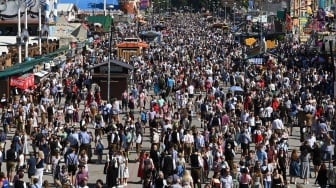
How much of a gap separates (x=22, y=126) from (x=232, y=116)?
22.8 ft

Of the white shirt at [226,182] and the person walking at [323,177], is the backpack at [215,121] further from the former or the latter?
the white shirt at [226,182]

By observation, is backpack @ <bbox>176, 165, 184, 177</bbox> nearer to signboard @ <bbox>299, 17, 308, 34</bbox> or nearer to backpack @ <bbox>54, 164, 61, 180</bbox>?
backpack @ <bbox>54, 164, 61, 180</bbox>

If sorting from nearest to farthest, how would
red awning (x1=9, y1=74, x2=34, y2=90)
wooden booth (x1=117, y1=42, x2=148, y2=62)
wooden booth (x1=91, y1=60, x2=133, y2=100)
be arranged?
1. red awning (x1=9, y1=74, x2=34, y2=90)
2. wooden booth (x1=91, y1=60, x2=133, y2=100)
3. wooden booth (x1=117, y1=42, x2=148, y2=62)

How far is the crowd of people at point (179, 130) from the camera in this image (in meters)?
21.5

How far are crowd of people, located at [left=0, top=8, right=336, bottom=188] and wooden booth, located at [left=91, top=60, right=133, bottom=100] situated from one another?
2.23ft

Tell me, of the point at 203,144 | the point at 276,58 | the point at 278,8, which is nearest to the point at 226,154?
the point at 203,144

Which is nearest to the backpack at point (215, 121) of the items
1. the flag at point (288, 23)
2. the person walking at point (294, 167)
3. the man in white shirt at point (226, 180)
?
the person walking at point (294, 167)

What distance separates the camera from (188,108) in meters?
31.9

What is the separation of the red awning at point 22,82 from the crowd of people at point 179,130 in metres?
0.53

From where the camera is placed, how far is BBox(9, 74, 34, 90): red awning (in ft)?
121

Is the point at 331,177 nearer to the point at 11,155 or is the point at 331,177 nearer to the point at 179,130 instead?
the point at 179,130

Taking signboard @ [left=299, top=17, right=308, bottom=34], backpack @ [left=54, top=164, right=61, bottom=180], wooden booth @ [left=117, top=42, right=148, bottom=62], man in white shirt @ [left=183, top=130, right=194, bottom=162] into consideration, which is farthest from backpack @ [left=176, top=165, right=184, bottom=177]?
signboard @ [left=299, top=17, right=308, bottom=34]

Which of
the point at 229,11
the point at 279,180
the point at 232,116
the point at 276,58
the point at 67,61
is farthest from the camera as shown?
the point at 229,11

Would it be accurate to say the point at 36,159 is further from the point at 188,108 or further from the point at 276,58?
the point at 276,58
